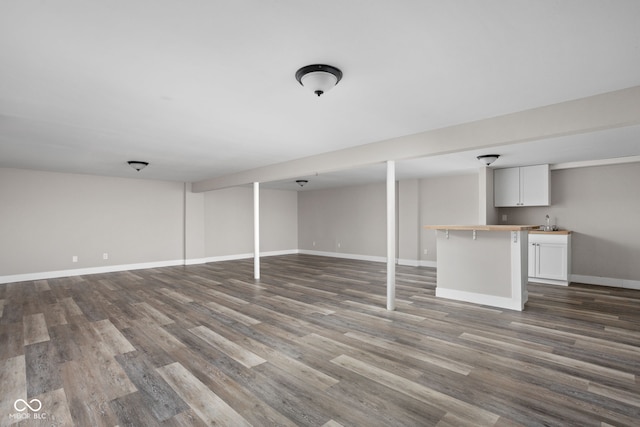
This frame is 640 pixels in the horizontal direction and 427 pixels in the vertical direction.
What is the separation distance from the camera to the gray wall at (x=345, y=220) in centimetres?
937

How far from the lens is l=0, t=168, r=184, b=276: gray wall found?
21.2 ft

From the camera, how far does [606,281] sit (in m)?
5.92

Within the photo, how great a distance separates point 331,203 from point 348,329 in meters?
7.23

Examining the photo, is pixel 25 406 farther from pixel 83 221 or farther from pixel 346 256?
pixel 346 256

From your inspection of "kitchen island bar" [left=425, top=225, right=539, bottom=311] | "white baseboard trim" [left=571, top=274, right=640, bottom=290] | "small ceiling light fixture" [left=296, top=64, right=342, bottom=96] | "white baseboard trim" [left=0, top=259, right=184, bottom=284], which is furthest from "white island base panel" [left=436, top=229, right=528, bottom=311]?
"white baseboard trim" [left=0, top=259, right=184, bottom=284]

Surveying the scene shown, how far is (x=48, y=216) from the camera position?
682 cm

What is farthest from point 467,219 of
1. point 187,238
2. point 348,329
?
point 187,238

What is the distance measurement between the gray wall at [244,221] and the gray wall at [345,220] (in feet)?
1.47

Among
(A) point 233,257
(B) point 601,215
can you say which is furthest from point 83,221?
(B) point 601,215

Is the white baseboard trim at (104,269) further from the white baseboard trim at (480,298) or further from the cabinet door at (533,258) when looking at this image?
the cabinet door at (533,258)

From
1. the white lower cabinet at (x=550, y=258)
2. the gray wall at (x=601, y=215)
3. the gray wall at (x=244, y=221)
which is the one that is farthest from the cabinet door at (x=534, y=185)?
the gray wall at (x=244, y=221)

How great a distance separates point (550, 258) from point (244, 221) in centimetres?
812

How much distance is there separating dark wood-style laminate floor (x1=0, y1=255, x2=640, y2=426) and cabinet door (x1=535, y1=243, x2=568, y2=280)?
873 millimetres

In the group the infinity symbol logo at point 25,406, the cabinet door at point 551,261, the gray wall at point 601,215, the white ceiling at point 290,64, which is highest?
the white ceiling at point 290,64
